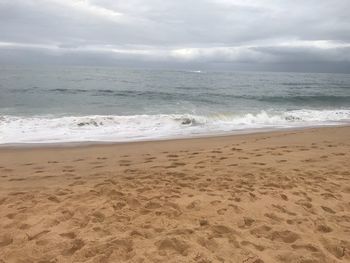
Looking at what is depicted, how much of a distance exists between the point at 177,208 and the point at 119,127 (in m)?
9.37

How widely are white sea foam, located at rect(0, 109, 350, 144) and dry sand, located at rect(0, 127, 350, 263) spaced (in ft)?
10.5

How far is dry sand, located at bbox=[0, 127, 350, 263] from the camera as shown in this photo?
3.43 metres

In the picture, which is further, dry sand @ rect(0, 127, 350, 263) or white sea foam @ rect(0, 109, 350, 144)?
white sea foam @ rect(0, 109, 350, 144)

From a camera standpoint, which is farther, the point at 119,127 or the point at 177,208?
the point at 119,127

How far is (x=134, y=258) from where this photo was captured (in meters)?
3.27

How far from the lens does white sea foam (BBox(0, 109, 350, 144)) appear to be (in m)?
11.0

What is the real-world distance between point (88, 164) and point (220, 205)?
364 centimetres

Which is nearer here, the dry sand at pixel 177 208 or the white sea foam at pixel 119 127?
the dry sand at pixel 177 208

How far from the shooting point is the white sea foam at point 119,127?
36.2ft

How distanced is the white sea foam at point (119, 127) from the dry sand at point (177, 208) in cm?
321

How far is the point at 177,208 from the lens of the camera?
4457 millimetres

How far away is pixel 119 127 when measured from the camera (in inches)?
531

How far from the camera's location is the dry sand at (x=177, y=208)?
135 inches

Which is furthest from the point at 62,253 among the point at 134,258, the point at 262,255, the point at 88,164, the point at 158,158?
the point at 158,158
